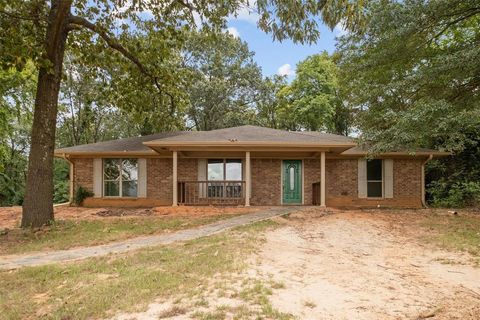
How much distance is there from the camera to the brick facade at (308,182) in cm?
1465

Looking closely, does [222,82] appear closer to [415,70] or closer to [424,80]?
[415,70]

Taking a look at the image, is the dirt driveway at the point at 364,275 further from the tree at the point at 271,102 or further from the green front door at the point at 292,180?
the tree at the point at 271,102

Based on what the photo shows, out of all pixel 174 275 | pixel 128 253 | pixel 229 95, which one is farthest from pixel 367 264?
pixel 229 95

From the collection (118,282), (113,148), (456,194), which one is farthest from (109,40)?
(456,194)

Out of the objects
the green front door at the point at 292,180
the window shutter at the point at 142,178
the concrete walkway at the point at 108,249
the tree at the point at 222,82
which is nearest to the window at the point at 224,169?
the green front door at the point at 292,180

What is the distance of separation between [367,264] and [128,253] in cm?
408

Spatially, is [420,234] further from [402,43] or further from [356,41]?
[356,41]

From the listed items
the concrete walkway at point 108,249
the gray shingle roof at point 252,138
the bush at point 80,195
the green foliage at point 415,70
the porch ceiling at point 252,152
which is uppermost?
the green foliage at point 415,70

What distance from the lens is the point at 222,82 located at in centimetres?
2664

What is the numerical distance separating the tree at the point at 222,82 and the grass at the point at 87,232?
16997 mm

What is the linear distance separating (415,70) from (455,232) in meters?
5.96

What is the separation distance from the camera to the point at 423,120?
10438 millimetres

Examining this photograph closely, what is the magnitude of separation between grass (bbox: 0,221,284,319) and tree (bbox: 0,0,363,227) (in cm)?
403

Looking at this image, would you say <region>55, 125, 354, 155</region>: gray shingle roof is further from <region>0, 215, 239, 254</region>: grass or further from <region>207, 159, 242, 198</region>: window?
<region>0, 215, 239, 254</region>: grass
